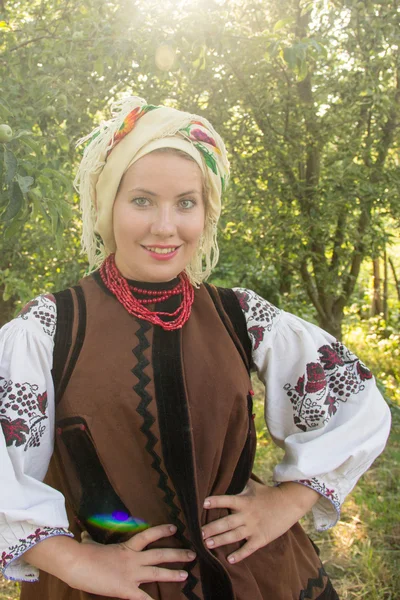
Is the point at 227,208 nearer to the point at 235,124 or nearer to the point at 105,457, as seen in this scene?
the point at 235,124

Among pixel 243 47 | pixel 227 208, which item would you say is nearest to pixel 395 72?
pixel 243 47

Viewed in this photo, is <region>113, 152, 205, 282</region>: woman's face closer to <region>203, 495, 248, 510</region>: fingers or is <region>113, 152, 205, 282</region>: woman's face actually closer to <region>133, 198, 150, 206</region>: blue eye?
<region>133, 198, 150, 206</region>: blue eye

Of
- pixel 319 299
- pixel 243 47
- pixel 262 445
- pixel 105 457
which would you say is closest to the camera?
pixel 105 457

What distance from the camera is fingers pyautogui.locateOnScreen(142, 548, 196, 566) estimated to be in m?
1.16

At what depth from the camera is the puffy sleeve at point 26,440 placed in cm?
106

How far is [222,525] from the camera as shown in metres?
1.23

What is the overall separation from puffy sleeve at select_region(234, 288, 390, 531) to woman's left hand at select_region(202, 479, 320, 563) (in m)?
0.04

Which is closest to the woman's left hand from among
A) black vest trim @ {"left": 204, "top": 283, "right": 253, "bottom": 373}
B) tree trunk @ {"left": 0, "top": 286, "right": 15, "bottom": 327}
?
black vest trim @ {"left": 204, "top": 283, "right": 253, "bottom": 373}

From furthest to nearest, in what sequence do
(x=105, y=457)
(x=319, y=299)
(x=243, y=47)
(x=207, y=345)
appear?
1. (x=319, y=299)
2. (x=243, y=47)
3. (x=207, y=345)
4. (x=105, y=457)

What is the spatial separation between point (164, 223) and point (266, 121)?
2.19 m

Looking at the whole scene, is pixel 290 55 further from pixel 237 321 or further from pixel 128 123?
pixel 237 321

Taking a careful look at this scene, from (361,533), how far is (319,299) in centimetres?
170

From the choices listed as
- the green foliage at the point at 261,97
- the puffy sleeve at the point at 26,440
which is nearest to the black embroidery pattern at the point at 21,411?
the puffy sleeve at the point at 26,440

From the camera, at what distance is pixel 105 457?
1.17 metres
